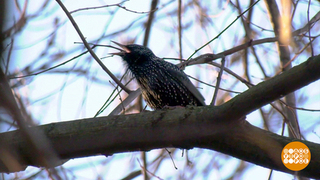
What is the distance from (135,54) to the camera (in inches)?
204

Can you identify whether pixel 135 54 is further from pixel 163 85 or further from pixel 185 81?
pixel 185 81

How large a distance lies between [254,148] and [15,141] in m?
2.08

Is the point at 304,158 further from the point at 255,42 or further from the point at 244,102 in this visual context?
the point at 255,42

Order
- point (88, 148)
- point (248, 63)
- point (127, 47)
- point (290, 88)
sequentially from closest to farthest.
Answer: point (290, 88) < point (88, 148) < point (127, 47) < point (248, 63)

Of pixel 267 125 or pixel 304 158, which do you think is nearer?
pixel 304 158

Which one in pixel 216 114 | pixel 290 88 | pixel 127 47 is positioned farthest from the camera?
pixel 127 47

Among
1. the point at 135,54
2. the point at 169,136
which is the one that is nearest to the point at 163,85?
the point at 135,54

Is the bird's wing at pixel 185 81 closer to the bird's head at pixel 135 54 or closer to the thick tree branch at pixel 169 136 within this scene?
the bird's head at pixel 135 54

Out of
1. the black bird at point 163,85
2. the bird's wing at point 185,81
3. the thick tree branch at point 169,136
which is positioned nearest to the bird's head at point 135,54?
the black bird at point 163,85

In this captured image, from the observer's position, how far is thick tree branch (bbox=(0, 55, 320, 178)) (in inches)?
113

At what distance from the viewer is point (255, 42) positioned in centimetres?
436

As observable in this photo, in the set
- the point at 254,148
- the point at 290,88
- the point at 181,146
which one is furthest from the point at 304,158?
the point at 181,146

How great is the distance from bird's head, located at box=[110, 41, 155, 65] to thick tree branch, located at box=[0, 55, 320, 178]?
2.12 m

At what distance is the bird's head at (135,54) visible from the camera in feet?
16.8
